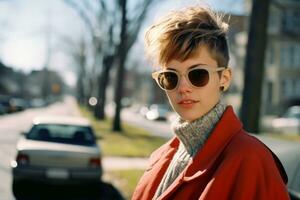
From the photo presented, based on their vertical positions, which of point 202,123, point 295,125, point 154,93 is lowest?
point 154,93

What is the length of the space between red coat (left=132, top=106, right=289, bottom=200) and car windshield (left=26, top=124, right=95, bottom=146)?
30.2 feet

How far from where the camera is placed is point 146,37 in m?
2.31

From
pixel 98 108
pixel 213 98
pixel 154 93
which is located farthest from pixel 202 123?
pixel 154 93

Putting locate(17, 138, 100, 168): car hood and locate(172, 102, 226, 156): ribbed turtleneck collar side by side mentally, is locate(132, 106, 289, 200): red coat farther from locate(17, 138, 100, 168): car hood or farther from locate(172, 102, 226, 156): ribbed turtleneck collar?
locate(17, 138, 100, 168): car hood

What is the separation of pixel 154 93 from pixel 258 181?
366 feet

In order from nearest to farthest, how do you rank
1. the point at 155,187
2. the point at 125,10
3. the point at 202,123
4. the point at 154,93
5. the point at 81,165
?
the point at 202,123
the point at 155,187
the point at 81,165
the point at 125,10
the point at 154,93

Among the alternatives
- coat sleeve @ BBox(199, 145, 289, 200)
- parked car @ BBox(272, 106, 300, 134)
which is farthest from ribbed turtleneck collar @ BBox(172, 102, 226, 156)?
parked car @ BBox(272, 106, 300, 134)

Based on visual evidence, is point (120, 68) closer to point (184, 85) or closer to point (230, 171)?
point (184, 85)

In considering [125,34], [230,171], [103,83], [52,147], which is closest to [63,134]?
[52,147]

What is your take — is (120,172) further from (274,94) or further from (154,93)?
(154,93)

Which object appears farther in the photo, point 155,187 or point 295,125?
point 295,125

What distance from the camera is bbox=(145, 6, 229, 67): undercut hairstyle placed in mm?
2139

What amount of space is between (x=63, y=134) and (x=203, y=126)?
9.45m

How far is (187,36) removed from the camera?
2.13 meters
